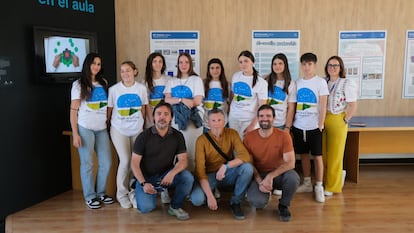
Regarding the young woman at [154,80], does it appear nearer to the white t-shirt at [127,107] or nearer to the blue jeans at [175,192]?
the white t-shirt at [127,107]

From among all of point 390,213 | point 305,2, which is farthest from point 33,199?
point 305,2

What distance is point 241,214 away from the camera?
3.17 metres

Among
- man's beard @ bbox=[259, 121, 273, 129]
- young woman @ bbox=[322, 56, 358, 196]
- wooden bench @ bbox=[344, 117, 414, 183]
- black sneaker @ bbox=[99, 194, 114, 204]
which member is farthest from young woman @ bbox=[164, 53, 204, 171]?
wooden bench @ bbox=[344, 117, 414, 183]

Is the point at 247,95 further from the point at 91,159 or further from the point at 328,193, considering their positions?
the point at 91,159

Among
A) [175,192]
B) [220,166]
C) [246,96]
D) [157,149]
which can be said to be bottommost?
[175,192]

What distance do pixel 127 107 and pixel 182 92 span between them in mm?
514

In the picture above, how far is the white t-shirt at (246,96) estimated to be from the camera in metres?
3.53

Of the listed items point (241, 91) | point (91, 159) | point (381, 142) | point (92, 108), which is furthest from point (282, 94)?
point (91, 159)

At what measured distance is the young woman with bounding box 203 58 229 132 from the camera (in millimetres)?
3611

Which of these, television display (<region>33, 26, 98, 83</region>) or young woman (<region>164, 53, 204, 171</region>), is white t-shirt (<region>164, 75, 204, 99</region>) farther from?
television display (<region>33, 26, 98, 83</region>)

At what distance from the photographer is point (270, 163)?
3248mm

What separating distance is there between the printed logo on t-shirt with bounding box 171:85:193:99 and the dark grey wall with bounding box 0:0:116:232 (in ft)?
3.98

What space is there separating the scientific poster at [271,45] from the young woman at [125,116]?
1805mm

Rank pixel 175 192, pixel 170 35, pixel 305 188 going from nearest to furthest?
1. pixel 175 192
2. pixel 305 188
3. pixel 170 35
